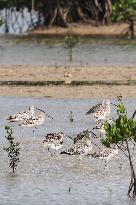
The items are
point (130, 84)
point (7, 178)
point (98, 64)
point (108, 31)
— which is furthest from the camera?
point (108, 31)

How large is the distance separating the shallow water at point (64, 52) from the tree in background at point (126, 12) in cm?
237

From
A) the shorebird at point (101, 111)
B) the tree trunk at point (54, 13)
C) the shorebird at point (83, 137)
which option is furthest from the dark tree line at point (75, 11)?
the shorebird at point (83, 137)

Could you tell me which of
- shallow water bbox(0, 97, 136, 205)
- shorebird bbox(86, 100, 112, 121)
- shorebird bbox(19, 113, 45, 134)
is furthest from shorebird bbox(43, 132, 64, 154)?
shorebird bbox(86, 100, 112, 121)

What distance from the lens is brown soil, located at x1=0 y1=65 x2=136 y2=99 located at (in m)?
26.3

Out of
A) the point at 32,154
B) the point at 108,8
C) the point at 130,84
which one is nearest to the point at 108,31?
the point at 108,8

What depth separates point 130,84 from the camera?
1112 inches

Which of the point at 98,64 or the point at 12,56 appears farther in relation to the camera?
the point at 12,56

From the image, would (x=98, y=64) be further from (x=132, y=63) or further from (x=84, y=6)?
(x=84, y=6)

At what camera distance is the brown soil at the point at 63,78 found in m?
26.3

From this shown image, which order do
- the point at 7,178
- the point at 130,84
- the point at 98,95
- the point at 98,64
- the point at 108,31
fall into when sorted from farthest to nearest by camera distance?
the point at 108,31, the point at 98,64, the point at 130,84, the point at 98,95, the point at 7,178

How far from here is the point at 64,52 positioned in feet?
136

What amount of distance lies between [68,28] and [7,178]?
40509 millimetres

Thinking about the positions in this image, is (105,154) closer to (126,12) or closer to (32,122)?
(32,122)

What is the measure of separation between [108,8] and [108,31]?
5.85ft
